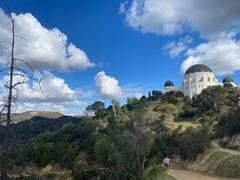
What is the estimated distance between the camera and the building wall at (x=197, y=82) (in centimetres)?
11343

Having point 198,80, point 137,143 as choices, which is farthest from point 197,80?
point 137,143

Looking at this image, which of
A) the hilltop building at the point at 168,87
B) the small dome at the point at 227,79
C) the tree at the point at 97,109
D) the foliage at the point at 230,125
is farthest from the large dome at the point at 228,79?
the foliage at the point at 230,125

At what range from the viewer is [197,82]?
114 metres

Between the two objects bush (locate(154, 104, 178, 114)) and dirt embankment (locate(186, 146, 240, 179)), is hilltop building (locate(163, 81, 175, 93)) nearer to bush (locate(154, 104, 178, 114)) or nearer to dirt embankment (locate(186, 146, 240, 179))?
bush (locate(154, 104, 178, 114))

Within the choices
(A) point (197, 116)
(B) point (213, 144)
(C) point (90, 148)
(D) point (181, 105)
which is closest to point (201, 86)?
(D) point (181, 105)

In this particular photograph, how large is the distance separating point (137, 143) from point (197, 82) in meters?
77.5

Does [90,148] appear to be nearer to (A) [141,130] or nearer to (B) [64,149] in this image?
(B) [64,149]

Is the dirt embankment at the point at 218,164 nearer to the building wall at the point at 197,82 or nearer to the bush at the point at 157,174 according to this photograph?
the bush at the point at 157,174

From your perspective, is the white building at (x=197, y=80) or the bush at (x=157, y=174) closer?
the bush at (x=157, y=174)

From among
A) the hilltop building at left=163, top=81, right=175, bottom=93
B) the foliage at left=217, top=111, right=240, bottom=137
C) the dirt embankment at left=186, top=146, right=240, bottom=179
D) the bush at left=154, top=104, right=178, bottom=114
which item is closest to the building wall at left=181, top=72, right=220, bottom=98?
the hilltop building at left=163, top=81, right=175, bottom=93

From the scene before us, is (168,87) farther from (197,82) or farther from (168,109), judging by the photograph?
(168,109)

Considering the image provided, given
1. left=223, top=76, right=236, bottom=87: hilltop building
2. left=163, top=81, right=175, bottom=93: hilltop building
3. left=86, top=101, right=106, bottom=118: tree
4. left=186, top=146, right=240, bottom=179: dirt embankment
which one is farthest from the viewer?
left=163, top=81, right=175, bottom=93: hilltop building

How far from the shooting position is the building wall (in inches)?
4466

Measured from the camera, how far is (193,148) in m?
45.9
